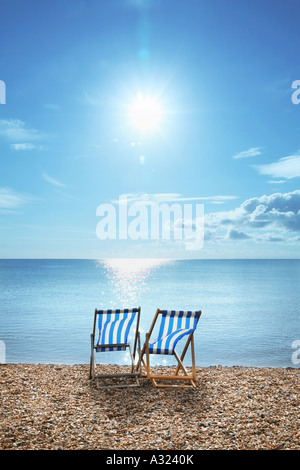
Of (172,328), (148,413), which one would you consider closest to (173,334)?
(172,328)

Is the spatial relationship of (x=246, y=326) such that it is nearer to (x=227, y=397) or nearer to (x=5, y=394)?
(x=227, y=397)

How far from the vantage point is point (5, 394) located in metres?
5.30

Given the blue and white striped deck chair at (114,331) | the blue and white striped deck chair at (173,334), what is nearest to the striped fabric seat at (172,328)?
the blue and white striped deck chair at (173,334)

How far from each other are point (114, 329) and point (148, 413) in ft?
5.71

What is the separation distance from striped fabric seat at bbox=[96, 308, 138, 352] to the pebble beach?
0.64 meters

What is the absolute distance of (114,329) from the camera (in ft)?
20.4

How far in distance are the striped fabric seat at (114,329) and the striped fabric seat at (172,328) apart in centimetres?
47

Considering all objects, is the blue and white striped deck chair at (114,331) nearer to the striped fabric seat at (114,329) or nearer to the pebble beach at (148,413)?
the striped fabric seat at (114,329)

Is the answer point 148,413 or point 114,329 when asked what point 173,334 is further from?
point 148,413

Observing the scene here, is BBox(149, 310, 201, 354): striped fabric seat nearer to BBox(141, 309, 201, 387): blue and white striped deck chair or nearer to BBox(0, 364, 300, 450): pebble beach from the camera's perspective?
BBox(141, 309, 201, 387): blue and white striped deck chair

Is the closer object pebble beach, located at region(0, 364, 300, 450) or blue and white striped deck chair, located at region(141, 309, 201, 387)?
pebble beach, located at region(0, 364, 300, 450)

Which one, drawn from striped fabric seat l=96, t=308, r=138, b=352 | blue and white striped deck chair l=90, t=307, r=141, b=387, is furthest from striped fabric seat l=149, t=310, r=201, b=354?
striped fabric seat l=96, t=308, r=138, b=352

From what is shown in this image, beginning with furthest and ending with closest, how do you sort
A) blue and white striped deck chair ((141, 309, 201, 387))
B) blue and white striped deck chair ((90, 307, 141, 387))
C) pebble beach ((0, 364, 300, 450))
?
blue and white striped deck chair ((90, 307, 141, 387)) < blue and white striped deck chair ((141, 309, 201, 387)) < pebble beach ((0, 364, 300, 450))

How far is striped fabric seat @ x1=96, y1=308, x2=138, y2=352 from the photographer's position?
6.12 metres
